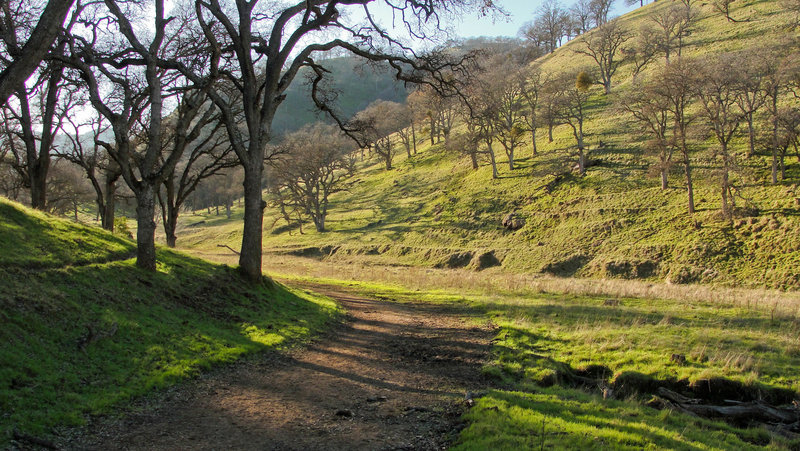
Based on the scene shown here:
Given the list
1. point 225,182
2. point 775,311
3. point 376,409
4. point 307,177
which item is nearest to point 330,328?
point 376,409

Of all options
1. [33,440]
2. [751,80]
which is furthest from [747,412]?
[751,80]

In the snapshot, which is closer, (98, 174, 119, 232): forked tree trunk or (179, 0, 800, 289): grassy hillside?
(98, 174, 119, 232): forked tree trunk

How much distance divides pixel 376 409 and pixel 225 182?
81.1 metres

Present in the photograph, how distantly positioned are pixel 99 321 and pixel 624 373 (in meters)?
10.7

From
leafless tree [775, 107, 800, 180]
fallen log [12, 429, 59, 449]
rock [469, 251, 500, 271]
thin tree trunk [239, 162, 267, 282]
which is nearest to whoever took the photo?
fallen log [12, 429, 59, 449]

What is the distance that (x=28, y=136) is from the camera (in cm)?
1642

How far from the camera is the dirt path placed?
19.0 feet

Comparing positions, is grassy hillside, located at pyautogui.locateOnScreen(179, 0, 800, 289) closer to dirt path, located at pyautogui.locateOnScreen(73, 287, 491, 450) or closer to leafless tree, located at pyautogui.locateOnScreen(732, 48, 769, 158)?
leafless tree, located at pyautogui.locateOnScreen(732, 48, 769, 158)

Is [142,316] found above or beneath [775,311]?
above

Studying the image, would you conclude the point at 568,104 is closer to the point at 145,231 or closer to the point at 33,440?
the point at 145,231

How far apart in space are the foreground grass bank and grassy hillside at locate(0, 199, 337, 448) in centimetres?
527

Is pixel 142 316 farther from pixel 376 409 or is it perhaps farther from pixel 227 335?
pixel 376 409

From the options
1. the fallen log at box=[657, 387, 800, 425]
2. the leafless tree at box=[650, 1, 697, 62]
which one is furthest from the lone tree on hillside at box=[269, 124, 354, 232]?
the leafless tree at box=[650, 1, 697, 62]

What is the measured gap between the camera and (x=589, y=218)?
37.4 meters
